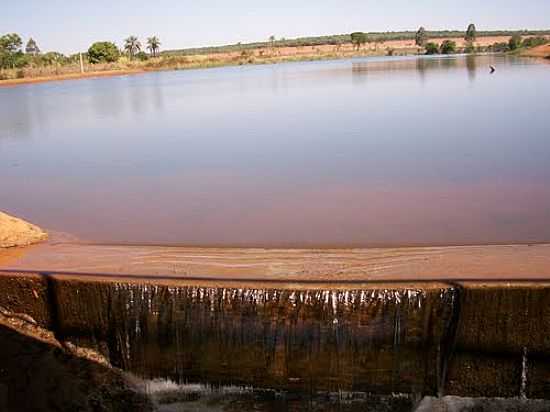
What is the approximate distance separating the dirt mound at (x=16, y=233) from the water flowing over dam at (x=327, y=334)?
1369 mm

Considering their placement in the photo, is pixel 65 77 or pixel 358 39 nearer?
pixel 65 77

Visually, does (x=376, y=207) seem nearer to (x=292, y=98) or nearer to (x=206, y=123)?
(x=206, y=123)

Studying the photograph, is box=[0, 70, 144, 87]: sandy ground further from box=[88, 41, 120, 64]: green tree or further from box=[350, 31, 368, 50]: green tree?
box=[350, 31, 368, 50]: green tree

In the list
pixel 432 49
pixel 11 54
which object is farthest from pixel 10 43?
pixel 432 49

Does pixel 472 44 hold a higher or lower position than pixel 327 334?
higher

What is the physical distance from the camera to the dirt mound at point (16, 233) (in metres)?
5.21

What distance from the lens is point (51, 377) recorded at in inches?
155

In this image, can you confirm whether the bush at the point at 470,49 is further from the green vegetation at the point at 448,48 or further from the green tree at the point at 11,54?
the green tree at the point at 11,54

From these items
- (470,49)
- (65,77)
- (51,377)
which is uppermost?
(470,49)

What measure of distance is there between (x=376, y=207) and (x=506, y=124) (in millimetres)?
6130

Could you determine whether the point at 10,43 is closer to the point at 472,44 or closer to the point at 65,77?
the point at 65,77

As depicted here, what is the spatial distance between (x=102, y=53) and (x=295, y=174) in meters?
54.1

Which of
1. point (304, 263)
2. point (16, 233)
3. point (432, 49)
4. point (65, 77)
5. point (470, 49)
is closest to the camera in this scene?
point (304, 263)

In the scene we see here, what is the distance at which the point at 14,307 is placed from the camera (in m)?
4.29
